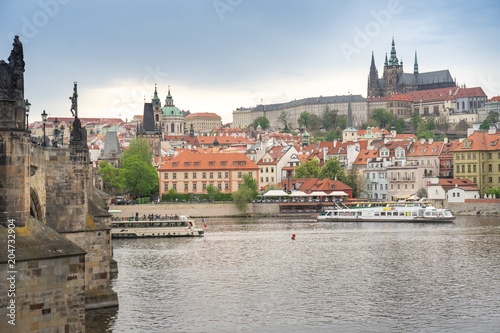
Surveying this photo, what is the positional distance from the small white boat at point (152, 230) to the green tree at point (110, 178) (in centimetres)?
3638

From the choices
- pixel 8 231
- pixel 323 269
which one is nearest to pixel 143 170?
pixel 323 269

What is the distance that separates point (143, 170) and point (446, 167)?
46.0 m

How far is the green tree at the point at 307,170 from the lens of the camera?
11538cm

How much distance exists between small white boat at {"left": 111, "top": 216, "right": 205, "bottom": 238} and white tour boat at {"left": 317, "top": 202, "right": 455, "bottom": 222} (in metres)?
25.3

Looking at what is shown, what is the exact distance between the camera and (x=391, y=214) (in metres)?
88.1

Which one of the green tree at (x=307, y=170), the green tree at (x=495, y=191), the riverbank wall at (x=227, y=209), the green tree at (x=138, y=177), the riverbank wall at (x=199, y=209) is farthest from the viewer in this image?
the green tree at (x=307, y=170)

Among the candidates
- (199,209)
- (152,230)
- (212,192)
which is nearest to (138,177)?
(212,192)

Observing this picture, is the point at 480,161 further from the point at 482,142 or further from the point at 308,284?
the point at 308,284

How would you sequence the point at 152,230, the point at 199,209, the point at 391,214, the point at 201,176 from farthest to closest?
the point at 201,176, the point at 199,209, the point at 391,214, the point at 152,230

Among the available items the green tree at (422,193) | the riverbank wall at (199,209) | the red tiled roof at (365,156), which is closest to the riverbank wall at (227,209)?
the riverbank wall at (199,209)

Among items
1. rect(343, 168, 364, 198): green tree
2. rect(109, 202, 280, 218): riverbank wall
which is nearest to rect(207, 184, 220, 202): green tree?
rect(109, 202, 280, 218): riverbank wall

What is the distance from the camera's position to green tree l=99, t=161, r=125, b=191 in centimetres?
10494

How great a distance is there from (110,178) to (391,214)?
1666 inches

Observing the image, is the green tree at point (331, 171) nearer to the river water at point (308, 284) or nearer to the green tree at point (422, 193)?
the green tree at point (422, 193)
